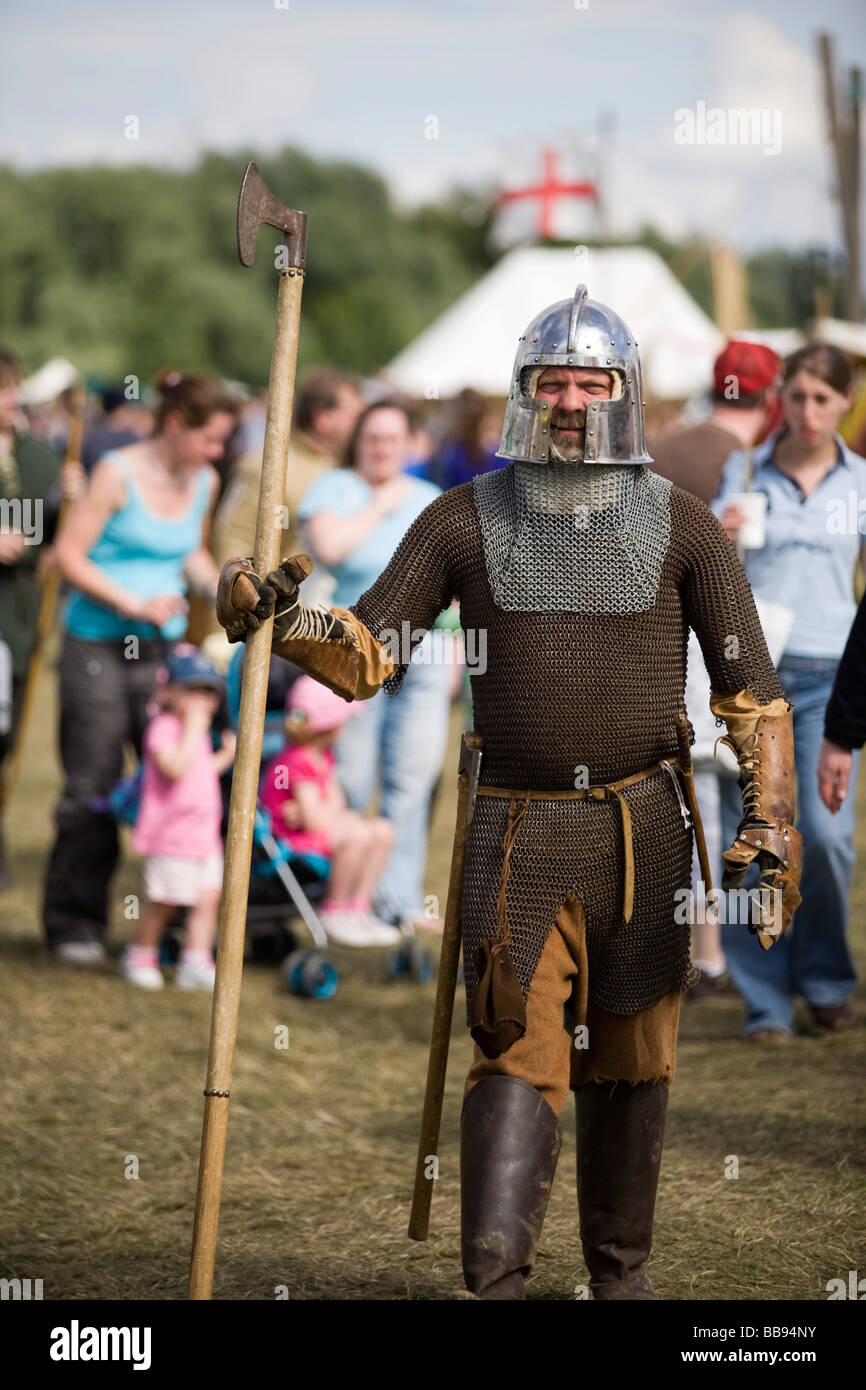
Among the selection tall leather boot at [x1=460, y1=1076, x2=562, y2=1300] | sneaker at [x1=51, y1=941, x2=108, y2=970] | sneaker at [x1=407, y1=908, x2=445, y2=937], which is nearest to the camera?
tall leather boot at [x1=460, y1=1076, x2=562, y2=1300]

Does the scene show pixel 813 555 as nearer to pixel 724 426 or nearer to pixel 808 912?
pixel 724 426

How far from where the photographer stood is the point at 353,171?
74562 mm

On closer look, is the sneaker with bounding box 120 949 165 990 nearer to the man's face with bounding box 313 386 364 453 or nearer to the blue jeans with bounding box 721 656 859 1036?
the blue jeans with bounding box 721 656 859 1036

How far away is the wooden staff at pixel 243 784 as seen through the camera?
311 centimetres

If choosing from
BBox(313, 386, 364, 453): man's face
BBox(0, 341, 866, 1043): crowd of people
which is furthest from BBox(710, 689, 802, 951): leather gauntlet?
BBox(313, 386, 364, 453): man's face

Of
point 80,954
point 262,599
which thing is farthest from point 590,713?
→ point 80,954

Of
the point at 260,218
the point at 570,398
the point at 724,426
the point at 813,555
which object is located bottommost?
the point at 570,398

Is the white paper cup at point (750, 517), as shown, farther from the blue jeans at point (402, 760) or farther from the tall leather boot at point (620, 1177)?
the tall leather boot at point (620, 1177)

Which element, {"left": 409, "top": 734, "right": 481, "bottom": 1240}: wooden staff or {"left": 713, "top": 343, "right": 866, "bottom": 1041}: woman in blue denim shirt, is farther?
{"left": 713, "top": 343, "right": 866, "bottom": 1041}: woman in blue denim shirt

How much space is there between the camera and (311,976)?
6258 mm

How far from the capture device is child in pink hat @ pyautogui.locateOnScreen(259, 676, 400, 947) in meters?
6.50

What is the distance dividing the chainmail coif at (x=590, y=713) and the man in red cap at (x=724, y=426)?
2256 millimetres

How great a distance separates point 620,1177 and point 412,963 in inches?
121
